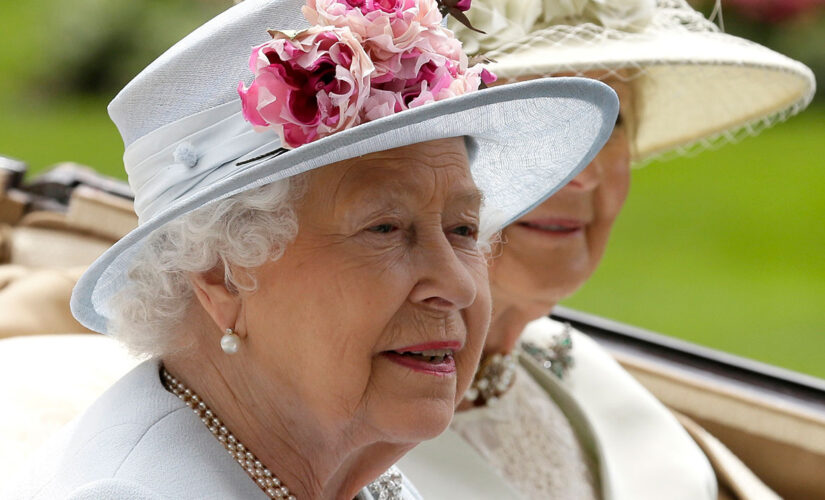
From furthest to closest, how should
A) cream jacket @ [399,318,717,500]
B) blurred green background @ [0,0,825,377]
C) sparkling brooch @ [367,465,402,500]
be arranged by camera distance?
1. blurred green background @ [0,0,825,377]
2. cream jacket @ [399,318,717,500]
3. sparkling brooch @ [367,465,402,500]

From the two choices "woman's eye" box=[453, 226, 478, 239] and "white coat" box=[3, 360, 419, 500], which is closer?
"white coat" box=[3, 360, 419, 500]

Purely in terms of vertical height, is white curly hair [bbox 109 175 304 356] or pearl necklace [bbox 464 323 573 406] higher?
white curly hair [bbox 109 175 304 356]

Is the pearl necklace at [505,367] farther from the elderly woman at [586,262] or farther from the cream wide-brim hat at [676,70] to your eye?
the cream wide-brim hat at [676,70]

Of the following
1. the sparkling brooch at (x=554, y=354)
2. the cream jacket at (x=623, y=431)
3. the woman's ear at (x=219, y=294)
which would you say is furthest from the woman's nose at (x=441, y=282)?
the sparkling brooch at (x=554, y=354)

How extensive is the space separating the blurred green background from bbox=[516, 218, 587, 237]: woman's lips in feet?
12.7

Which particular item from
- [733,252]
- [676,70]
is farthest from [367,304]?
[733,252]

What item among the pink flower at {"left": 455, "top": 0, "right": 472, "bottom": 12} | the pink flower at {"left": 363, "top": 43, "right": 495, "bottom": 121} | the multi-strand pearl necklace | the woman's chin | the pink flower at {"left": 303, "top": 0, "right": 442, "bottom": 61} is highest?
the pink flower at {"left": 303, "top": 0, "right": 442, "bottom": 61}

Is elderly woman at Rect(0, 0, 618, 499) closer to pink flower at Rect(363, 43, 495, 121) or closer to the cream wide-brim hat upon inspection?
pink flower at Rect(363, 43, 495, 121)

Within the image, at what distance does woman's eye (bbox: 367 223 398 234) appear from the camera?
1.46m

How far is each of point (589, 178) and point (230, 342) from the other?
1.16m

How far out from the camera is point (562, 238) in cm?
240

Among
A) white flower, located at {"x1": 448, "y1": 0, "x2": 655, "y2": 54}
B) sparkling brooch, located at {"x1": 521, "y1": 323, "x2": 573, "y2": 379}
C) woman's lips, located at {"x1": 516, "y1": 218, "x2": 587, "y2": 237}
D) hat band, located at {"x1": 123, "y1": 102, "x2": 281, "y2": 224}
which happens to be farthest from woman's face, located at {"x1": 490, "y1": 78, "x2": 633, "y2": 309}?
hat band, located at {"x1": 123, "y1": 102, "x2": 281, "y2": 224}

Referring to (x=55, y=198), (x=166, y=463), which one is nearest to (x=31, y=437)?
(x=166, y=463)

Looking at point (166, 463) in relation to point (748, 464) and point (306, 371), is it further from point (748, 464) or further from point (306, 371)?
point (748, 464)
